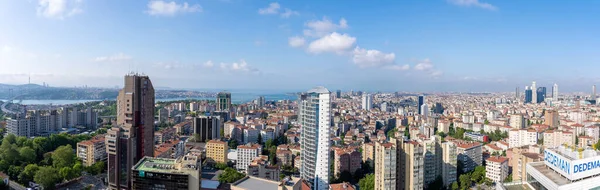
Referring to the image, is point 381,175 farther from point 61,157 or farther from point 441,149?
point 61,157

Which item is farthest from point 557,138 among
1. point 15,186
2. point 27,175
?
point 15,186

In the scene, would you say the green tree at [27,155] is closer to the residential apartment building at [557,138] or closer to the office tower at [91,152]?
the office tower at [91,152]

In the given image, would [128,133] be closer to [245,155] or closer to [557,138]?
[245,155]

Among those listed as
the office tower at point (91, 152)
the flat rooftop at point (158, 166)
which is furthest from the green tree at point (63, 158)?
the flat rooftop at point (158, 166)

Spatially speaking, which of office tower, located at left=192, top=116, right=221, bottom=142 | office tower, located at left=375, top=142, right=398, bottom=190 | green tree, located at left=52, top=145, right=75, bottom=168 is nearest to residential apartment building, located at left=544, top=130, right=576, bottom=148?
office tower, located at left=375, top=142, right=398, bottom=190

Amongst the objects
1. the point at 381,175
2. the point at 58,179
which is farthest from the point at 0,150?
the point at 381,175

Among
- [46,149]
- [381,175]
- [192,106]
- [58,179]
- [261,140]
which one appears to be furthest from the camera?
[192,106]

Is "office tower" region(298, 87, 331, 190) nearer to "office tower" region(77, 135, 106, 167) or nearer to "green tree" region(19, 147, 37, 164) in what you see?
"office tower" region(77, 135, 106, 167)
